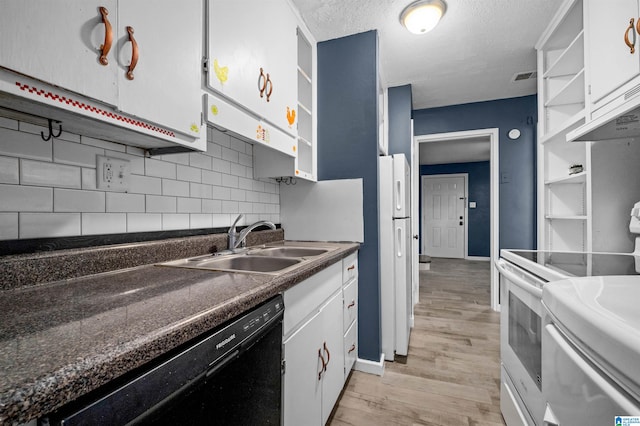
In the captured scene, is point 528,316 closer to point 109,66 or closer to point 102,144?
point 109,66

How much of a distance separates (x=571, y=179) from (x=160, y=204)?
9.18 feet

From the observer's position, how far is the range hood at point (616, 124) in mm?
1122

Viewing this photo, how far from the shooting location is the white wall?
82 cm

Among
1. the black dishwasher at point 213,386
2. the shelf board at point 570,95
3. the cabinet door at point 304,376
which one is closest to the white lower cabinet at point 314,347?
the cabinet door at point 304,376

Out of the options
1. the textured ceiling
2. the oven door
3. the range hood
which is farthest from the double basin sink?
the textured ceiling

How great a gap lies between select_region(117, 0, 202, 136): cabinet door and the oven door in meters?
1.40

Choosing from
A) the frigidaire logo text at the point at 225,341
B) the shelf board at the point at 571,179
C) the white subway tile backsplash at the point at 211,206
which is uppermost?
the shelf board at the point at 571,179

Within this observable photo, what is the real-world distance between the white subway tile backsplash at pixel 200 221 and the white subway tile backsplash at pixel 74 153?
1.57 feet

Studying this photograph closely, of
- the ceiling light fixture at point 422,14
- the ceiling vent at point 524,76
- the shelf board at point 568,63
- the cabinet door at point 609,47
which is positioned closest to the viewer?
the cabinet door at point 609,47

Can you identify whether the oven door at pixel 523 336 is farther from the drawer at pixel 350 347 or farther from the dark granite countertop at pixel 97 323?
the dark granite countertop at pixel 97 323

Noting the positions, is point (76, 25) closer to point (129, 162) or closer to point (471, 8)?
point (129, 162)

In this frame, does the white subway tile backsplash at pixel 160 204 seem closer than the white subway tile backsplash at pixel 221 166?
Yes

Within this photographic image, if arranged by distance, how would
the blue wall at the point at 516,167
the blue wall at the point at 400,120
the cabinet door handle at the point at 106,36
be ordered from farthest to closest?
the blue wall at the point at 516,167
the blue wall at the point at 400,120
the cabinet door handle at the point at 106,36

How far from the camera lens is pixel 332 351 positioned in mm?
1452
